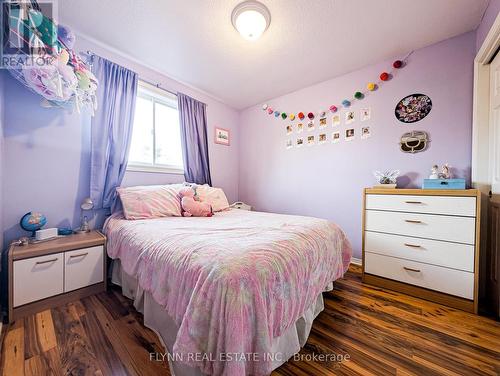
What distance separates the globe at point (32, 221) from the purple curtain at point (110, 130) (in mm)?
Answer: 395

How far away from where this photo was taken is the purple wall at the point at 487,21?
1.38m

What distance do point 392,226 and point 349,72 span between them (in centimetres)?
190

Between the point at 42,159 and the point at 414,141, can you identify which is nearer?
the point at 42,159

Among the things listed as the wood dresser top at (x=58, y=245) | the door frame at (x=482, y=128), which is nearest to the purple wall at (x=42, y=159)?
the wood dresser top at (x=58, y=245)

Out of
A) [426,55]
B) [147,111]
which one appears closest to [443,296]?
[426,55]

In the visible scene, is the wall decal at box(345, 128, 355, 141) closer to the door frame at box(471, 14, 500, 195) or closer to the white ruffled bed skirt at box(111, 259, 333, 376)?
the door frame at box(471, 14, 500, 195)

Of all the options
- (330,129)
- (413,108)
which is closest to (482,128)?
(413,108)

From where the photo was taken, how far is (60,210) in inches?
71.0

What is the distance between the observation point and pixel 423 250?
Answer: 166cm

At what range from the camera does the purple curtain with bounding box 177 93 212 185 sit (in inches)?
107

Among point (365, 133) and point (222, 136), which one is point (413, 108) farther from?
point (222, 136)

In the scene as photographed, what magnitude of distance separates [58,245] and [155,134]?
1.59 m

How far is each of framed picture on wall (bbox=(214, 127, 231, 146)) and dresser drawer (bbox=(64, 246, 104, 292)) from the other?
2.18 m

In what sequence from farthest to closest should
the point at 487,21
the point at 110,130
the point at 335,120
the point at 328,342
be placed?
the point at 335,120
the point at 110,130
the point at 487,21
the point at 328,342
